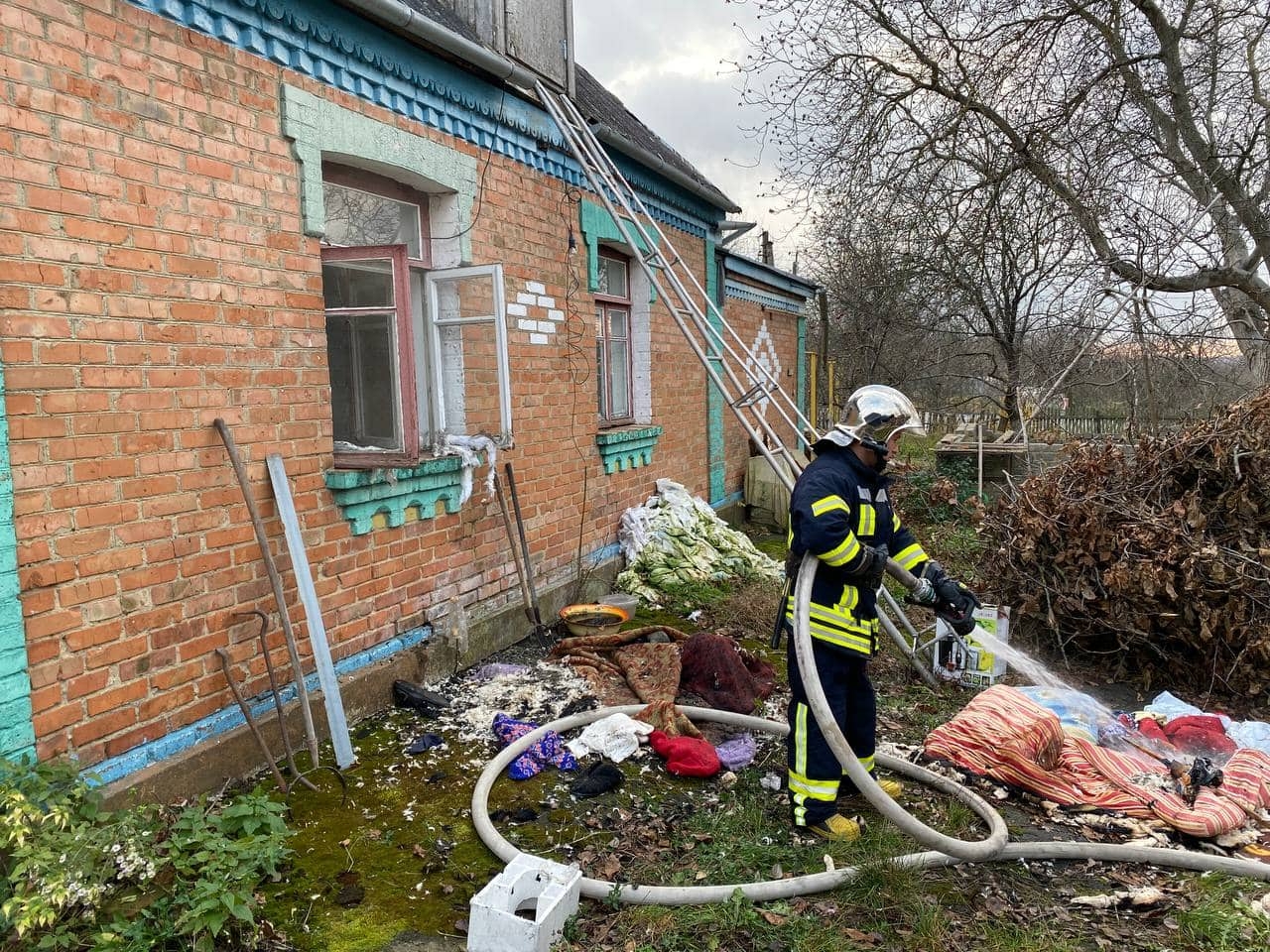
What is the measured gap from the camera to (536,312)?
6.23 metres

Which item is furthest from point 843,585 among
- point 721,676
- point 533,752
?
point 533,752

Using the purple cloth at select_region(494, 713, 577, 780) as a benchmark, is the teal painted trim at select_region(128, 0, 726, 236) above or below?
above

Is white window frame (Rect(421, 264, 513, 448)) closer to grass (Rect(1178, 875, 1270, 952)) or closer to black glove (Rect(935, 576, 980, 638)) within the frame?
black glove (Rect(935, 576, 980, 638))

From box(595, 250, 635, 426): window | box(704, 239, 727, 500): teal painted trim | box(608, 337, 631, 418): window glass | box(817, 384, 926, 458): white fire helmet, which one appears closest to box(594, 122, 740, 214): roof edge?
box(704, 239, 727, 500): teal painted trim

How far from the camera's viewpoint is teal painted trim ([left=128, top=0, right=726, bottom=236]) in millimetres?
3678

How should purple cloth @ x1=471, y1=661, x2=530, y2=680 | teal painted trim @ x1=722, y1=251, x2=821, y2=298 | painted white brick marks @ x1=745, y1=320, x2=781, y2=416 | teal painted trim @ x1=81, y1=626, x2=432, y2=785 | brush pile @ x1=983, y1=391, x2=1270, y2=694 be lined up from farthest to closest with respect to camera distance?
painted white brick marks @ x1=745, y1=320, x2=781, y2=416, teal painted trim @ x1=722, y1=251, x2=821, y2=298, purple cloth @ x1=471, y1=661, x2=530, y2=680, brush pile @ x1=983, y1=391, x2=1270, y2=694, teal painted trim @ x1=81, y1=626, x2=432, y2=785

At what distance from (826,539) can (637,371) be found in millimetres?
5158

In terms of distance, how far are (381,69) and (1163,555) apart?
5.55 metres

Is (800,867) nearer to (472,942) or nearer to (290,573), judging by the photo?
(472,942)

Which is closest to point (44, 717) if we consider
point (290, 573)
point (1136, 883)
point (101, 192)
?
point (290, 573)

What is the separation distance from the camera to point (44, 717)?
9.47 ft

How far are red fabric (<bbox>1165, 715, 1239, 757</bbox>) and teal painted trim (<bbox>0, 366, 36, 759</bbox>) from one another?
17.1 feet

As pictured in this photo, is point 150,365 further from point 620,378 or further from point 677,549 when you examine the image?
point 620,378

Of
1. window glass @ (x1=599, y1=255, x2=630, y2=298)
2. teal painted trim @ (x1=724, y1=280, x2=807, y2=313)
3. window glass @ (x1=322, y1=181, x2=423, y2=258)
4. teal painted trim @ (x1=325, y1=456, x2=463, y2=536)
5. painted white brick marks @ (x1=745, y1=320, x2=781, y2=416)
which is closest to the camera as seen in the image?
teal painted trim @ (x1=325, y1=456, x2=463, y2=536)
